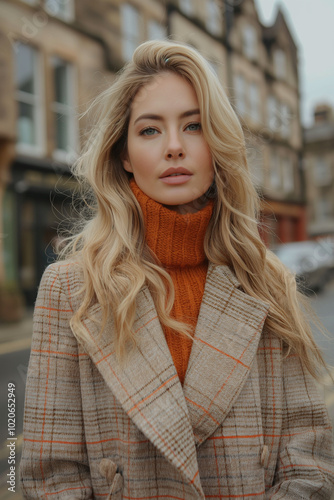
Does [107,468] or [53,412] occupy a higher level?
[53,412]

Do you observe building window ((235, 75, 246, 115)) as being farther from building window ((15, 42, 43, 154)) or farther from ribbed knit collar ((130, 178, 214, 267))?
building window ((15, 42, 43, 154))

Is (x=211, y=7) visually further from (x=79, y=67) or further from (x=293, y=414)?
(x=79, y=67)

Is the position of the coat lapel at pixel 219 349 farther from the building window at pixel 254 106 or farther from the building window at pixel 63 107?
the building window at pixel 63 107

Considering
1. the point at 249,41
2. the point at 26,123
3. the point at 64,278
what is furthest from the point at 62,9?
the point at 64,278

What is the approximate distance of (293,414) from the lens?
119cm

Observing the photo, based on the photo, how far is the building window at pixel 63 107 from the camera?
6117 mm

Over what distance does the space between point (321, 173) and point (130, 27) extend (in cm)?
225

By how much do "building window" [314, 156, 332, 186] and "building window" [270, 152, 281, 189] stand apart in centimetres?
24

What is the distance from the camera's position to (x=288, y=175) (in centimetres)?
247

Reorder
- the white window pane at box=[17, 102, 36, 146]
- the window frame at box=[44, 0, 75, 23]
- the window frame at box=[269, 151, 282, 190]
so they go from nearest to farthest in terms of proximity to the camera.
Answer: the window frame at box=[269, 151, 282, 190] < the window frame at box=[44, 0, 75, 23] < the white window pane at box=[17, 102, 36, 146]

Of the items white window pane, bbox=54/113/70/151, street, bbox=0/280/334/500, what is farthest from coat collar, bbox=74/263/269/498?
white window pane, bbox=54/113/70/151

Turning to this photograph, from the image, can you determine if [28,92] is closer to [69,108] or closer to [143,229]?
[69,108]

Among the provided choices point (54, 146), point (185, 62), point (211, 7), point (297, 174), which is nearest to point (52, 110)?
point (54, 146)

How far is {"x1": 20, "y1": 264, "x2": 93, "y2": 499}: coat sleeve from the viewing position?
3.43ft
